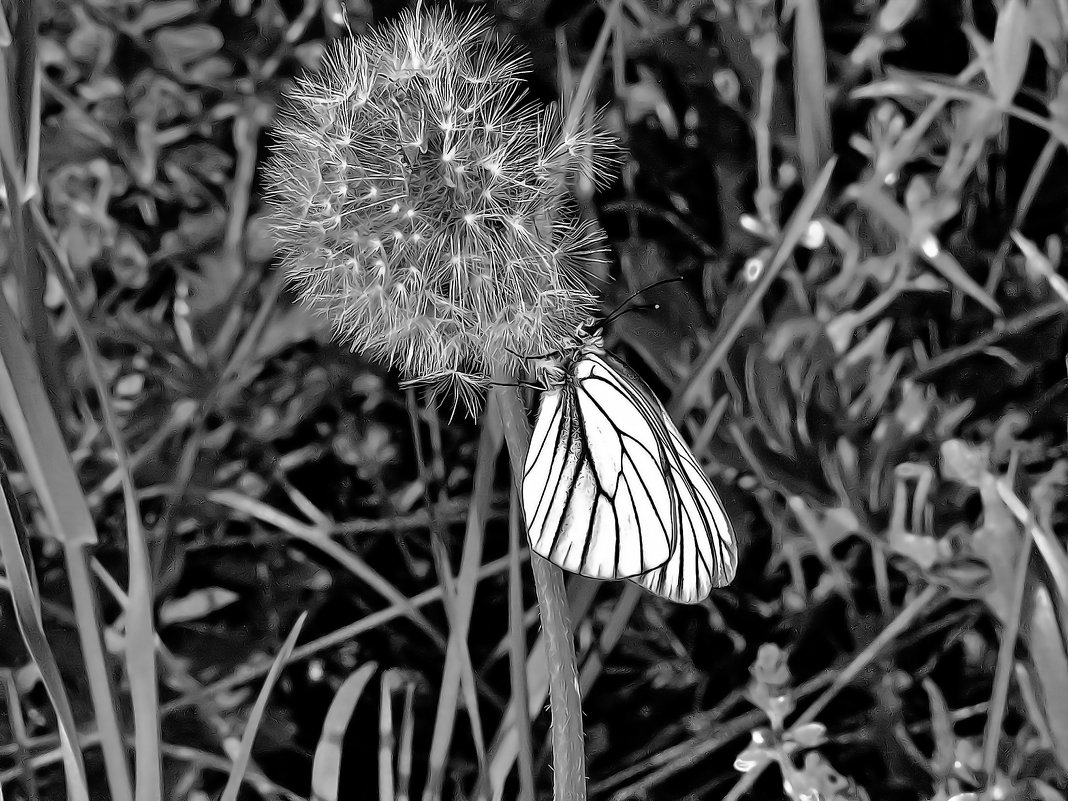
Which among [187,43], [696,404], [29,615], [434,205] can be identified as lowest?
[29,615]

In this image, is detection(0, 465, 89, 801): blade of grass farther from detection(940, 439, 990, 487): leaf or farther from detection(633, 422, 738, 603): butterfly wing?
detection(940, 439, 990, 487): leaf

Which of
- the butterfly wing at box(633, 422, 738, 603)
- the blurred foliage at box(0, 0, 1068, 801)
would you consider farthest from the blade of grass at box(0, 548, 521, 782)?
the butterfly wing at box(633, 422, 738, 603)

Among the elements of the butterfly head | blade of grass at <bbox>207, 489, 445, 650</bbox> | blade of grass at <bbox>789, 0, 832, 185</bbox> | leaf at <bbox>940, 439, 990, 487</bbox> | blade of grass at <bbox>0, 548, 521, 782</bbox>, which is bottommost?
blade of grass at <bbox>0, 548, 521, 782</bbox>

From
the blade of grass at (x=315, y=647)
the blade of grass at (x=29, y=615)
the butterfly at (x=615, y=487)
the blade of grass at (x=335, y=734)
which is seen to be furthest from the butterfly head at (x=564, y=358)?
the blade of grass at (x=29, y=615)

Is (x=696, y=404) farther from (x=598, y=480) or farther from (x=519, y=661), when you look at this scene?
(x=519, y=661)

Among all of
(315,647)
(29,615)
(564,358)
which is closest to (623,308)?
(564,358)

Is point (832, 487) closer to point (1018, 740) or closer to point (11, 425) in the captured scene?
point (1018, 740)

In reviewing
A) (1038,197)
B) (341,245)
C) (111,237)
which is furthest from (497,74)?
(1038,197)
